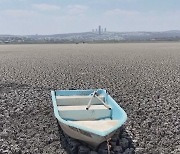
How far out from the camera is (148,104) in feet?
41.0

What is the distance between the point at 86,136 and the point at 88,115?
2210 mm

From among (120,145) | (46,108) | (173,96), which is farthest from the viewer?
(173,96)

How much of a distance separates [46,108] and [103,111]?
9.44 ft

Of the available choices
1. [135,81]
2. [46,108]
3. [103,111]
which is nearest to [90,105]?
[103,111]

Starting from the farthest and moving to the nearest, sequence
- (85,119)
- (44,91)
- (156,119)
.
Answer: (44,91), (156,119), (85,119)

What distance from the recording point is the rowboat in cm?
753

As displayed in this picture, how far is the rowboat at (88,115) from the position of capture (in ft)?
24.7

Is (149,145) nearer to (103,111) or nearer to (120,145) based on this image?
(120,145)

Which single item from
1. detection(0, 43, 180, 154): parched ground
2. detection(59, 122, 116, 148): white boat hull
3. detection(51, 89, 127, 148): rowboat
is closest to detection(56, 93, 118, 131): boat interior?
detection(51, 89, 127, 148): rowboat

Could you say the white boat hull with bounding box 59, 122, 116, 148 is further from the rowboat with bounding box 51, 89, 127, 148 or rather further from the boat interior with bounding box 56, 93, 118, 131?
the boat interior with bounding box 56, 93, 118, 131

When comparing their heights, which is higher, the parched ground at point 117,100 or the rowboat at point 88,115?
the rowboat at point 88,115

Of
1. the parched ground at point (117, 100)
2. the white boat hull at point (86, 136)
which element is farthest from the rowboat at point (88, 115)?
the parched ground at point (117, 100)

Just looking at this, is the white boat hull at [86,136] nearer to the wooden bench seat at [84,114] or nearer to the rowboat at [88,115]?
the rowboat at [88,115]

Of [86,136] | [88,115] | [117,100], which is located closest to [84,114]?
A: [88,115]
